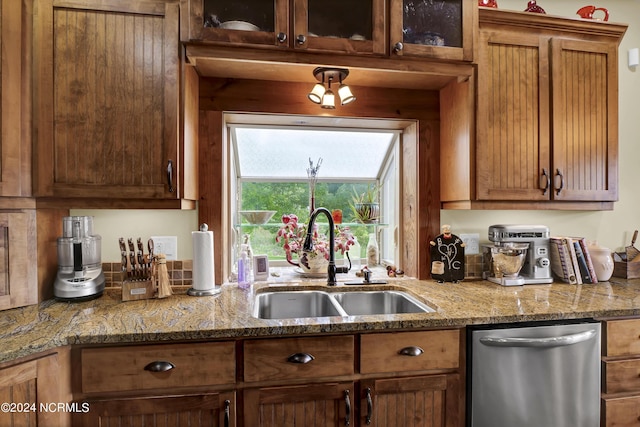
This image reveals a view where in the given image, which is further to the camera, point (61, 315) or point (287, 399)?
point (61, 315)

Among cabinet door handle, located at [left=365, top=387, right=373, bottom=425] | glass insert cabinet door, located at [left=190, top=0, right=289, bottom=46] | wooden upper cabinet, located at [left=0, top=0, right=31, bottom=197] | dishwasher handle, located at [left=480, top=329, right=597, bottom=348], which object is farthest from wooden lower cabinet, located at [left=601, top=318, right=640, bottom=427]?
wooden upper cabinet, located at [left=0, top=0, right=31, bottom=197]

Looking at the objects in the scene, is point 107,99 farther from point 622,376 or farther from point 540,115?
point 622,376

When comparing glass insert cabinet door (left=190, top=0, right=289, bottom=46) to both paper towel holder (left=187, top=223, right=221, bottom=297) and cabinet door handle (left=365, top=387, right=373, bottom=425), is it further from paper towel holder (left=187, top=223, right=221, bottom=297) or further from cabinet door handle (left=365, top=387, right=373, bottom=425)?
cabinet door handle (left=365, top=387, right=373, bottom=425)

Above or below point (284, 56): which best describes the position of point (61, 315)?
below

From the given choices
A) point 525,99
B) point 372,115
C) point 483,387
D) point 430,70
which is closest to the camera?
point 483,387

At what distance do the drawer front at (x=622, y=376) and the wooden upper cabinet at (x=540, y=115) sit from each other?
78 centimetres

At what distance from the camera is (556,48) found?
1.80 meters

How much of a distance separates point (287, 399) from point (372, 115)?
149cm

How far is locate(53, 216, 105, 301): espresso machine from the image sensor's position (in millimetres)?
1552

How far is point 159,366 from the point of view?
3.94 ft

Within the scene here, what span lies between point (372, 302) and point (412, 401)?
1.94ft

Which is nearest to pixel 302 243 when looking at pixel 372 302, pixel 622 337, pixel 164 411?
pixel 372 302

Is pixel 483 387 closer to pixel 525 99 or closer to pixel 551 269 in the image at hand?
pixel 551 269

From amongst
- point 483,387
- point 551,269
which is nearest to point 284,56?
point 483,387
